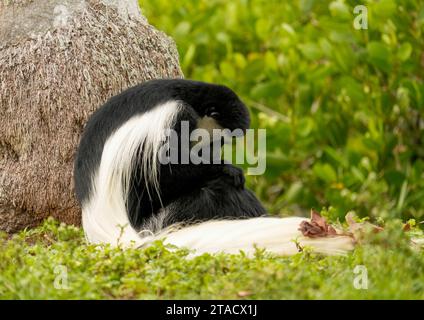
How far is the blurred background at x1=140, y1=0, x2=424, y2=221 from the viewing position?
5.85m

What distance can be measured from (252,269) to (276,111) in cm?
422

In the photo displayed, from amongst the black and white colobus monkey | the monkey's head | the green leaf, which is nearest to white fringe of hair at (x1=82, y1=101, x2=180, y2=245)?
the black and white colobus monkey

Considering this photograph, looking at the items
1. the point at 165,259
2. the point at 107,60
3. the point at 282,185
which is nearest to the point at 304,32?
the point at 282,185

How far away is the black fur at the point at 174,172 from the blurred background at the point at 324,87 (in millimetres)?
2007

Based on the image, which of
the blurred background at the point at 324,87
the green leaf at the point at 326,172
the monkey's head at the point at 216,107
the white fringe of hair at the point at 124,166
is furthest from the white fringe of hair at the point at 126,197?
the green leaf at the point at 326,172

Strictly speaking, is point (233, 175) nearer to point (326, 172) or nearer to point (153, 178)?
point (153, 178)

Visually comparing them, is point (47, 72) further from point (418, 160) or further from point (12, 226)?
Answer: point (418, 160)

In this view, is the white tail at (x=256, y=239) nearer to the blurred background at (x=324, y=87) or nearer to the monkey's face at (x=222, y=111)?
the monkey's face at (x=222, y=111)

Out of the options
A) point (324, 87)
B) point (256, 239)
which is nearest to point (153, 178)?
point (256, 239)

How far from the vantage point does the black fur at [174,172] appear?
3.42 m

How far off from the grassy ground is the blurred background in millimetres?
2622

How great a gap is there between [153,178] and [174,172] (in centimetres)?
9

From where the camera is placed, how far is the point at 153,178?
337 centimetres

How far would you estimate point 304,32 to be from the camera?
265 inches
